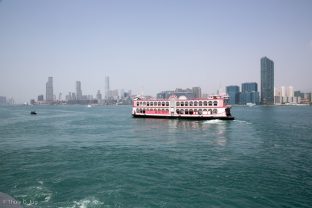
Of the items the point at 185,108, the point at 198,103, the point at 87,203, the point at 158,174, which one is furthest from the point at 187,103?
the point at 87,203

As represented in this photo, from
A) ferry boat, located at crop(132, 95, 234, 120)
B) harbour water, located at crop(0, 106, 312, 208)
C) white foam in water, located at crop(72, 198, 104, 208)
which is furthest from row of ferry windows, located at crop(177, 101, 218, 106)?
white foam in water, located at crop(72, 198, 104, 208)

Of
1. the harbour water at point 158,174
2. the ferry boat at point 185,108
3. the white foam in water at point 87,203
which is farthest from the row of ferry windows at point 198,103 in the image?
the white foam in water at point 87,203

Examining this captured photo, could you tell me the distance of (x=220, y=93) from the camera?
8362cm

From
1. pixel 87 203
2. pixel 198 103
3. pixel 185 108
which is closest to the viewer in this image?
pixel 87 203

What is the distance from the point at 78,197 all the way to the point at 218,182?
12.0 m

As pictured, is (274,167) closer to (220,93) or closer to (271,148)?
(271,148)

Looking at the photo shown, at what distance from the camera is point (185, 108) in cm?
8838

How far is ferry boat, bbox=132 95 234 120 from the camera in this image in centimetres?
8144

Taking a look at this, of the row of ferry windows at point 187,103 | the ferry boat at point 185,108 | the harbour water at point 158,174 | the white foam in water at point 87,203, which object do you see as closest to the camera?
the white foam in water at point 87,203

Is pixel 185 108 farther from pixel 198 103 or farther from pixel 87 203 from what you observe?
pixel 87 203

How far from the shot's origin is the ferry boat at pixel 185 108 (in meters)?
81.4

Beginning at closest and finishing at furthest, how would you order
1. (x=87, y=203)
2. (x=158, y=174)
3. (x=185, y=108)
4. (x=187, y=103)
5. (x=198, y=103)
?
(x=87, y=203) → (x=158, y=174) → (x=198, y=103) → (x=187, y=103) → (x=185, y=108)

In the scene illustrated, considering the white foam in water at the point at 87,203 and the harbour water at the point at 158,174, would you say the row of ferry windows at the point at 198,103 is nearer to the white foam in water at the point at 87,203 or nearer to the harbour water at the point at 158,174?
the harbour water at the point at 158,174

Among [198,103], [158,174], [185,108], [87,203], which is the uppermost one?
[198,103]
